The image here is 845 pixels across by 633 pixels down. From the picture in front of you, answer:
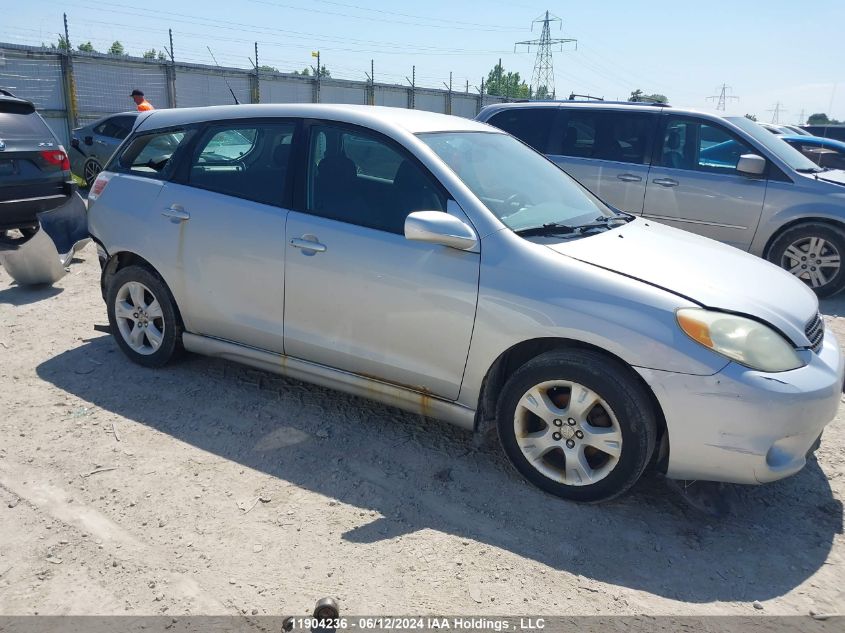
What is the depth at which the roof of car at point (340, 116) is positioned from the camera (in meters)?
3.77

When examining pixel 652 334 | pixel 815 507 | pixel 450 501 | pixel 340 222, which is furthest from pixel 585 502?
pixel 340 222

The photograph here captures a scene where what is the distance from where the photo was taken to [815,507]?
3.27 metres

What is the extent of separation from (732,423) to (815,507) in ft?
2.91

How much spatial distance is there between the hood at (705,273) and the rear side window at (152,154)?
8.61 feet

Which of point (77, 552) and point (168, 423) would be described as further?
point (168, 423)

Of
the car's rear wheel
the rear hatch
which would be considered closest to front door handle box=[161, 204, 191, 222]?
the rear hatch

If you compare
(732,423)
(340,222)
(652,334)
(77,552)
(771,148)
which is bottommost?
(77,552)

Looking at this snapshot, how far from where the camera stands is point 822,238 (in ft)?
23.1

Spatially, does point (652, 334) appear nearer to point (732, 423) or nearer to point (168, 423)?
point (732, 423)

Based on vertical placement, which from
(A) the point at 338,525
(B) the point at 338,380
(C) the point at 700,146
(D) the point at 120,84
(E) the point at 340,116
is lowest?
(A) the point at 338,525

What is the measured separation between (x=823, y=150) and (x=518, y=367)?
1246 cm

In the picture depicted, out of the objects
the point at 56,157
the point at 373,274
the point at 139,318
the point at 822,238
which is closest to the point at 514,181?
the point at 373,274

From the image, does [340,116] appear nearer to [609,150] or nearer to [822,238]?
[609,150]

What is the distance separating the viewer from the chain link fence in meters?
15.9
